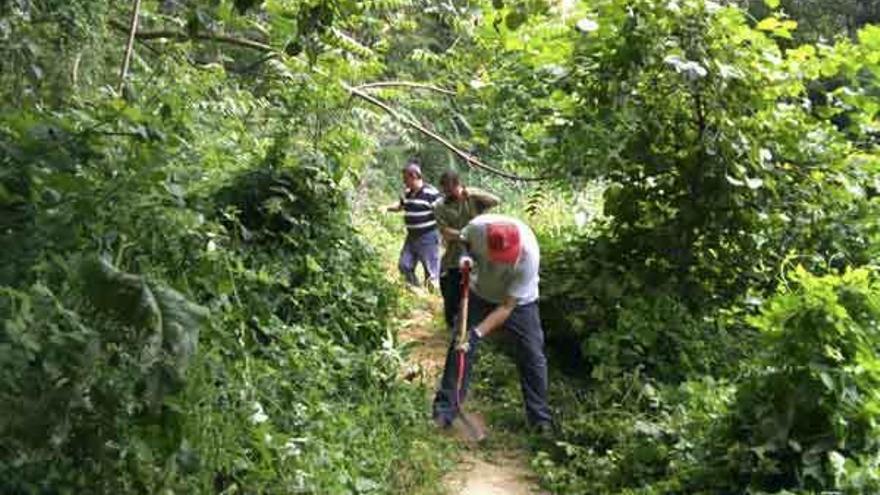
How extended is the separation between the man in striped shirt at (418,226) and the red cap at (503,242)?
13.6 ft

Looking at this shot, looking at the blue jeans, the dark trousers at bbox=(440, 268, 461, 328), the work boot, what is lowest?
the blue jeans

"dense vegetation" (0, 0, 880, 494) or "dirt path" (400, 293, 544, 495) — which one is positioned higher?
"dense vegetation" (0, 0, 880, 494)

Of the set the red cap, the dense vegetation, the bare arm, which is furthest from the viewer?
the bare arm

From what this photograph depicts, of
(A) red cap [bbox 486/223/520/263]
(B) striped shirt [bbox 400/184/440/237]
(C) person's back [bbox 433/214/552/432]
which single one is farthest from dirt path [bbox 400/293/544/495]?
(B) striped shirt [bbox 400/184/440/237]

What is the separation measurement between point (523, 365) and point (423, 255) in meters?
4.36

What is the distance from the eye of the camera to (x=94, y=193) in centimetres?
384

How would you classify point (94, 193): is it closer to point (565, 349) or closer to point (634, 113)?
point (634, 113)

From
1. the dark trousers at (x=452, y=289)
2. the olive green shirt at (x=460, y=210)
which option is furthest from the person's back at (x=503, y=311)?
the olive green shirt at (x=460, y=210)

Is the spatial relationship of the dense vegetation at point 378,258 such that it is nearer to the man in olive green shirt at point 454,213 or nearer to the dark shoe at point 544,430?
the dark shoe at point 544,430

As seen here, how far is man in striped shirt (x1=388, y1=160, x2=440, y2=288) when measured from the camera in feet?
36.3

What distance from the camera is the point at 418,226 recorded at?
11133mm

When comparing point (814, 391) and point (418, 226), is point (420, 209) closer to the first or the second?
point (418, 226)

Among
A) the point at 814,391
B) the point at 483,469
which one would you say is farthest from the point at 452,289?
the point at 814,391

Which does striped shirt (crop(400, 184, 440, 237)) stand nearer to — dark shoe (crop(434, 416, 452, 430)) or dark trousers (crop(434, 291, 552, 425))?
dark trousers (crop(434, 291, 552, 425))
